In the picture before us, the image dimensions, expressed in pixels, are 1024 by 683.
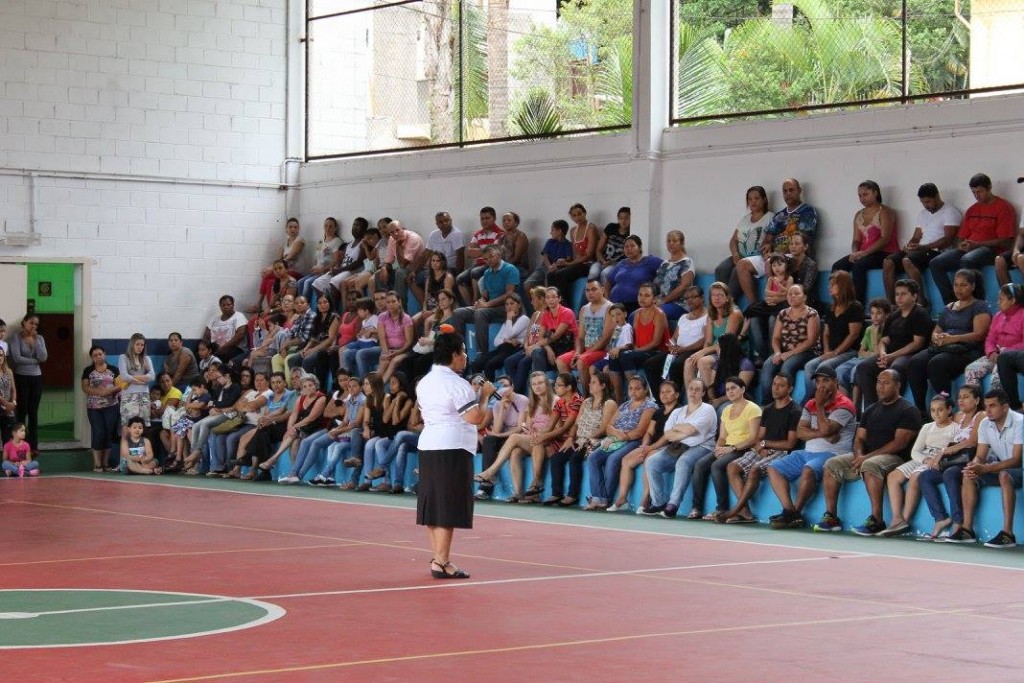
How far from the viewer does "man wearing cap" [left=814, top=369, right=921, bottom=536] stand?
517 inches

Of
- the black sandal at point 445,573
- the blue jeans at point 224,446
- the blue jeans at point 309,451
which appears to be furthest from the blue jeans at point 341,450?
the black sandal at point 445,573

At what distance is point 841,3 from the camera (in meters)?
17.5

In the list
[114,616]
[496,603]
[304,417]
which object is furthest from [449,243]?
[114,616]

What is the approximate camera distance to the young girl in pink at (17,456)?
20047mm

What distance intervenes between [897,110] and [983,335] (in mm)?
3731

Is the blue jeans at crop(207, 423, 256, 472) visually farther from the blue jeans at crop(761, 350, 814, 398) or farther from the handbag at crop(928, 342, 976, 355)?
the handbag at crop(928, 342, 976, 355)

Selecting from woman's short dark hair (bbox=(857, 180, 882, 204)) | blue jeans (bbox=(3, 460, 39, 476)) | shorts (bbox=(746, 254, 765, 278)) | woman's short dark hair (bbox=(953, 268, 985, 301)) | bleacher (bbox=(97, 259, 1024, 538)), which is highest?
woman's short dark hair (bbox=(857, 180, 882, 204))

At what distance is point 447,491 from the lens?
1007cm

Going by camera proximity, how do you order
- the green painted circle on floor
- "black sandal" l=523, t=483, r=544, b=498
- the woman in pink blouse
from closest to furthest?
the green painted circle on floor < the woman in pink blouse < "black sandal" l=523, t=483, r=544, b=498

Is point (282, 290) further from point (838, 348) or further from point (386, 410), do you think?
point (838, 348)

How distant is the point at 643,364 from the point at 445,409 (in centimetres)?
658

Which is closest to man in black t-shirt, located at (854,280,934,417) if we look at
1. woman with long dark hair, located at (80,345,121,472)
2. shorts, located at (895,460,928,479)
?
shorts, located at (895,460,928,479)

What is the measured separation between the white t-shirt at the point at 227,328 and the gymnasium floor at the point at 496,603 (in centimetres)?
821

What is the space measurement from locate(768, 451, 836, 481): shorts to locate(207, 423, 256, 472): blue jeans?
878 centimetres
